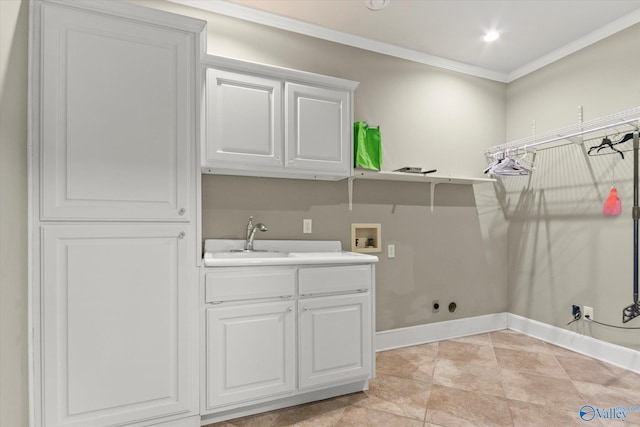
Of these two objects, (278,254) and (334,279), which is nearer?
(334,279)

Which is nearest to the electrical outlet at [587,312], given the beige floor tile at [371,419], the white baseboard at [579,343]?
the white baseboard at [579,343]

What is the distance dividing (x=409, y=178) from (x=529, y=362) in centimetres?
174

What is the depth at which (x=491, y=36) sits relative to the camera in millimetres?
2945

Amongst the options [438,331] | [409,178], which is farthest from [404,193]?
[438,331]

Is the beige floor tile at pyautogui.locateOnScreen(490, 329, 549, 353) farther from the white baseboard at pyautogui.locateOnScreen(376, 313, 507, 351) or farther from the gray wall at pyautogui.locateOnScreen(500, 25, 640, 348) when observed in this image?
the gray wall at pyautogui.locateOnScreen(500, 25, 640, 348)

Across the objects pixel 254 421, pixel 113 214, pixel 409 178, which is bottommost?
pixel 254 421

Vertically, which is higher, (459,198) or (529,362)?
(459,198)

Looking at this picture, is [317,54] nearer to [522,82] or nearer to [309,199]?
[309,199]

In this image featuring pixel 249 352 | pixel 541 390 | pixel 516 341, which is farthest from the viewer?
pixel 516 341

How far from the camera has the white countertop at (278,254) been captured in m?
2.00

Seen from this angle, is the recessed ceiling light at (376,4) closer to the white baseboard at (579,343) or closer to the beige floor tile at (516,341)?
the beige floor tile at (516,341)

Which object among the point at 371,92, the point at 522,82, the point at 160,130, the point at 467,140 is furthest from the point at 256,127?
the point at 522,82

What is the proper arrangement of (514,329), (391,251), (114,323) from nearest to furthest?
(114,323) < (391,251) < (514,329)

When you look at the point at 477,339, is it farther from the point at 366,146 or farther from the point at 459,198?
the point at 366,146
